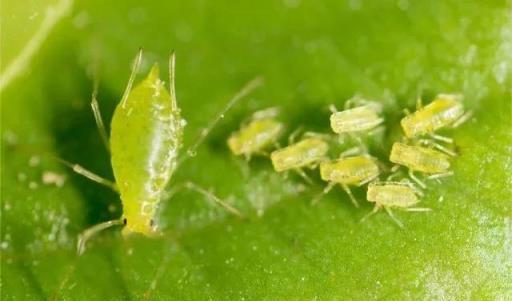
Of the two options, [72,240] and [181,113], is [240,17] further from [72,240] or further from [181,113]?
[72,240]

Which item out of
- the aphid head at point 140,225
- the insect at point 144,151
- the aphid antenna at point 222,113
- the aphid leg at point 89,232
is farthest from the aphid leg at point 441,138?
the aphid leg at point 89,232

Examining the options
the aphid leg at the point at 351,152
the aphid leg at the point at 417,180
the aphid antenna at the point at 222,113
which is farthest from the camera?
the aphid antenna at the point at 222,113

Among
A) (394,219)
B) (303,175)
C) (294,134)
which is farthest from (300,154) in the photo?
(394,219)

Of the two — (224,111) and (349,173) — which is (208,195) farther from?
(349,173)

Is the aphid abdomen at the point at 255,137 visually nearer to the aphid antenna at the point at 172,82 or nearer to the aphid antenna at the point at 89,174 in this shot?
the aphid antenna at the point at 172,82

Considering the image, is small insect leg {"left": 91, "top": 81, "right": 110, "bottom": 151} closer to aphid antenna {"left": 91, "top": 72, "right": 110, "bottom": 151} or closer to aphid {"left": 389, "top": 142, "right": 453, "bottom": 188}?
aphid antenna {"left": 91, "top": 72, "right": 110, "bottom": 151}

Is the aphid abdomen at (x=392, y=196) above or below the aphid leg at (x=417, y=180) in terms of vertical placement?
below

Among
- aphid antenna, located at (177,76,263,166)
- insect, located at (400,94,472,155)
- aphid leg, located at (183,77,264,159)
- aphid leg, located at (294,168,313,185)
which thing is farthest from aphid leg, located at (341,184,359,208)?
aphid antenna, located at (177,76,263,166)

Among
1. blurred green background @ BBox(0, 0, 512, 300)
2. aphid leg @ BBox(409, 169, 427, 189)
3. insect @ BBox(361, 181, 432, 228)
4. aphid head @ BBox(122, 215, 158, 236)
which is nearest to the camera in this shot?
blurred green background @ BBox(0, 0, 512, 300)
